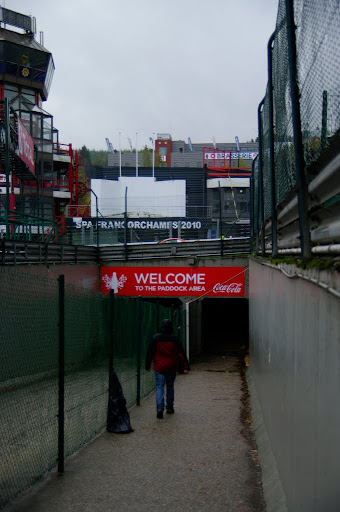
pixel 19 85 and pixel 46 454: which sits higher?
pixel 19 85

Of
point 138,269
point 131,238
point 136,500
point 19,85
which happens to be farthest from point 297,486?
point 19,85

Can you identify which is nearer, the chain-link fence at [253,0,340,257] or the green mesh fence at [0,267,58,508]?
the chain-link fence at [253,0,340,257]

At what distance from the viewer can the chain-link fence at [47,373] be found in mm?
5594

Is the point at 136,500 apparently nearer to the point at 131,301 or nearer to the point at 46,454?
the point at 46,454

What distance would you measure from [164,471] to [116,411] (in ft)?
6.28

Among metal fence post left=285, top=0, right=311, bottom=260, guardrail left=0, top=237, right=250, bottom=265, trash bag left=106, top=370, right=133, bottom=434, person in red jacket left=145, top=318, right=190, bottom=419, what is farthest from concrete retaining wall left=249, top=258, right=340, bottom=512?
guardrail left=0, top=237, right=250, bottom=265

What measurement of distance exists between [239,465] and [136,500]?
1.57m

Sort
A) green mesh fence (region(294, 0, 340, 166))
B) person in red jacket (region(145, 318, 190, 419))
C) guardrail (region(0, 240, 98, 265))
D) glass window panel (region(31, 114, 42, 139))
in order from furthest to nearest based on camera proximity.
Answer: glass window panel (region(31, 114, 42, 139))
guardrail (region(0, 240, 98, 265))
person in red jacket (region(145, 318, 190, 419))
green mesh fence (region(294, 0, 340, 166))

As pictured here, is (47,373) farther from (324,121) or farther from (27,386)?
(324,121)

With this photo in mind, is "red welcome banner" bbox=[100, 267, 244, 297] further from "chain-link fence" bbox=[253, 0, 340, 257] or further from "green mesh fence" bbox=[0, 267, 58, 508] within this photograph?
"green mesh fence" bbox=[0, 267, 58, 508]

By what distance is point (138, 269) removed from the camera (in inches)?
987

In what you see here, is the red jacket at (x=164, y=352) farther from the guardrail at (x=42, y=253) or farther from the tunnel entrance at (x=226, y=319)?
the tunnel entrance at (x=226, y=319)

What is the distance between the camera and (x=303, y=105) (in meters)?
4.19

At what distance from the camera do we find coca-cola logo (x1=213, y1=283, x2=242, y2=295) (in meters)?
24.3
